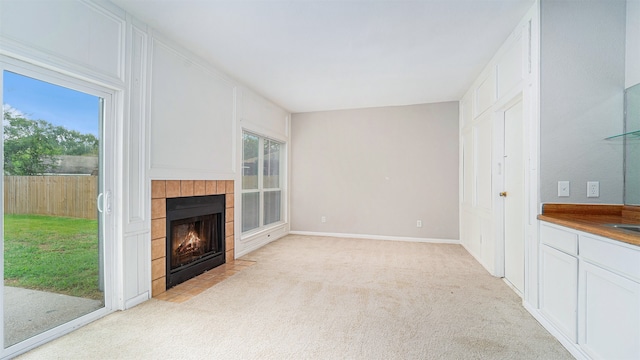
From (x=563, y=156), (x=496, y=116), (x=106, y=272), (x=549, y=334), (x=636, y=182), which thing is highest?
(x=496, y=116)

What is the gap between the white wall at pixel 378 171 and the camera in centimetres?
530

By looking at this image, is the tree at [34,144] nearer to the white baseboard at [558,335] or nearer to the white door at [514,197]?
the white baseboard at [558,335]

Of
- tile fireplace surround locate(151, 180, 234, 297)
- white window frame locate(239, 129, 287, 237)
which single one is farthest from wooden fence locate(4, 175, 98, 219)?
white window frame locate(239, 129, 287, 237)

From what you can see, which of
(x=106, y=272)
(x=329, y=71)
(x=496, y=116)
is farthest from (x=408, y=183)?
(x=106, y=272)

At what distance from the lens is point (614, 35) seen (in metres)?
2.20

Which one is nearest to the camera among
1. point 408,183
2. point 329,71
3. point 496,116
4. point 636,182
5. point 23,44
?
point 23,44

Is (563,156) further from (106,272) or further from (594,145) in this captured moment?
(106,272)

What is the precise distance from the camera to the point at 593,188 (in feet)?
7.25

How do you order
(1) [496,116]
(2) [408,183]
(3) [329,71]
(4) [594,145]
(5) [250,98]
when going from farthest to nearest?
(2) [408,183] → (5) [250,98] → (3) [329,71] → (1) [496,116] → (4) [594,145]

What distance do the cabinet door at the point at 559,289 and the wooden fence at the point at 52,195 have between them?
3.69 metres

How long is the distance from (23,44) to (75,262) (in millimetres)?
1614

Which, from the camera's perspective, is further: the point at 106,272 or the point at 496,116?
the point at 496,116

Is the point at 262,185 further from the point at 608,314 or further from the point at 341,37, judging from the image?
the point at 608,314

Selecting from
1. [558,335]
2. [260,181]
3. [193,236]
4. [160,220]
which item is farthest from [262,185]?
[558,335]
